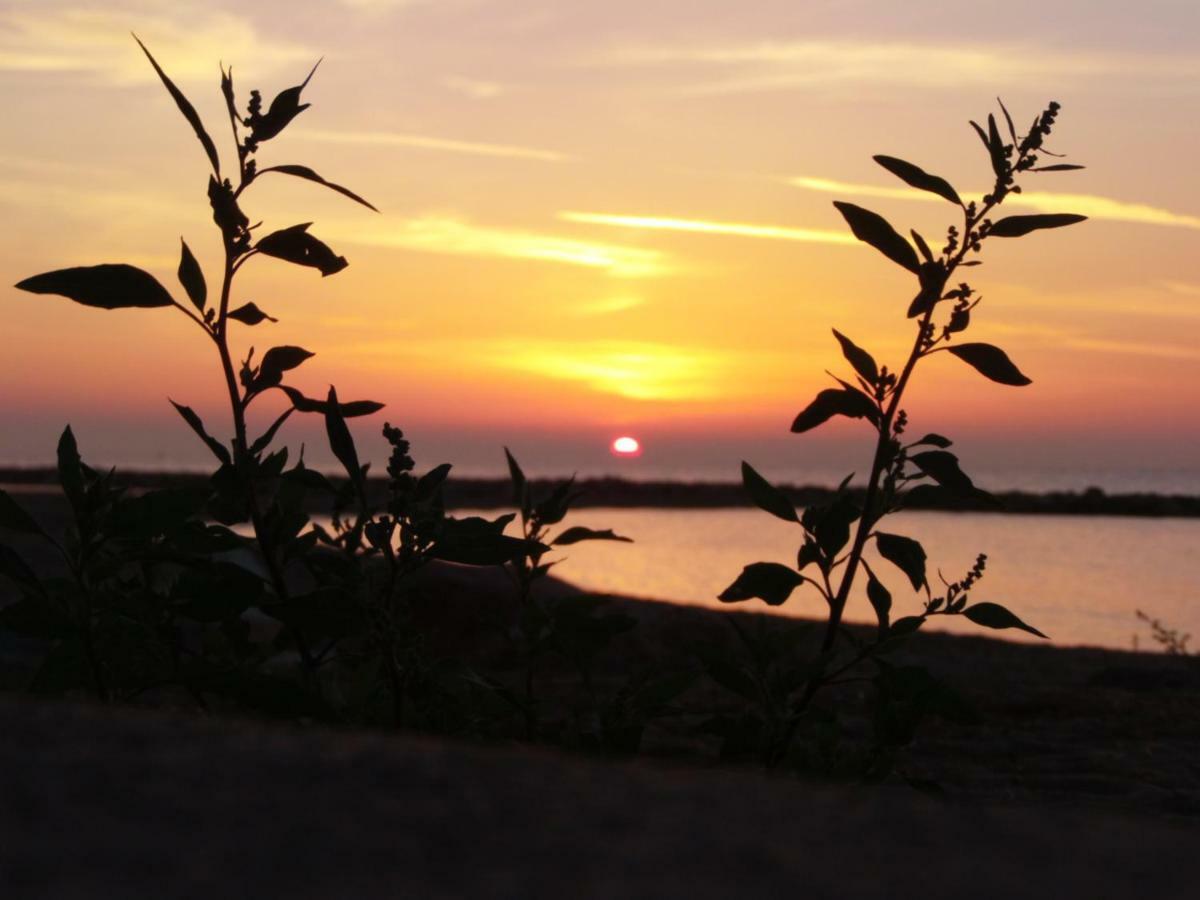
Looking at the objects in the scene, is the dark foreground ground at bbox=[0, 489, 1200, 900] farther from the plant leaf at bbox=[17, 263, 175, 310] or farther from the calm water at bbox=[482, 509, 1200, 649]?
the calm water at bbox=[482, 509, 1200, 649]

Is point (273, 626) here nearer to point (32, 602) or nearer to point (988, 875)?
point (32, 602)

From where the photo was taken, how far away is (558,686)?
679 centimetres

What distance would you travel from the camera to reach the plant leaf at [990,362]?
2938 mm

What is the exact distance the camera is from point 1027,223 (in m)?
2.93

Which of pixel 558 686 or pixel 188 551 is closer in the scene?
pixel 188 551

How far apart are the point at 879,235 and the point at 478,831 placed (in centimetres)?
208

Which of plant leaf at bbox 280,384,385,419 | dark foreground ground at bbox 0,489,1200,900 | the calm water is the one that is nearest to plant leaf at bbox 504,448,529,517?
plant leaf at bbox 280,384,385,419

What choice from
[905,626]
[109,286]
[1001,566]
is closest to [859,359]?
[905,626]

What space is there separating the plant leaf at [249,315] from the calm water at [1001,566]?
465cm

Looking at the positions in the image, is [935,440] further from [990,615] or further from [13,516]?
[13,516]

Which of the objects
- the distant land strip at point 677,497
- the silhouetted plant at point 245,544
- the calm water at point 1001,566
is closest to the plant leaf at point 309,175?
Result: the silhouetted plant at point 245,544

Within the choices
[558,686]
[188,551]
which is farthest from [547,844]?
[558,686]

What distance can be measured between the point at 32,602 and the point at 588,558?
1613 centimetres

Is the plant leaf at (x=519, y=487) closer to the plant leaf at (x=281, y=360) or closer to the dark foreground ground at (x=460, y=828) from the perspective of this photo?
the plant leaf at (x=281, y=360)
